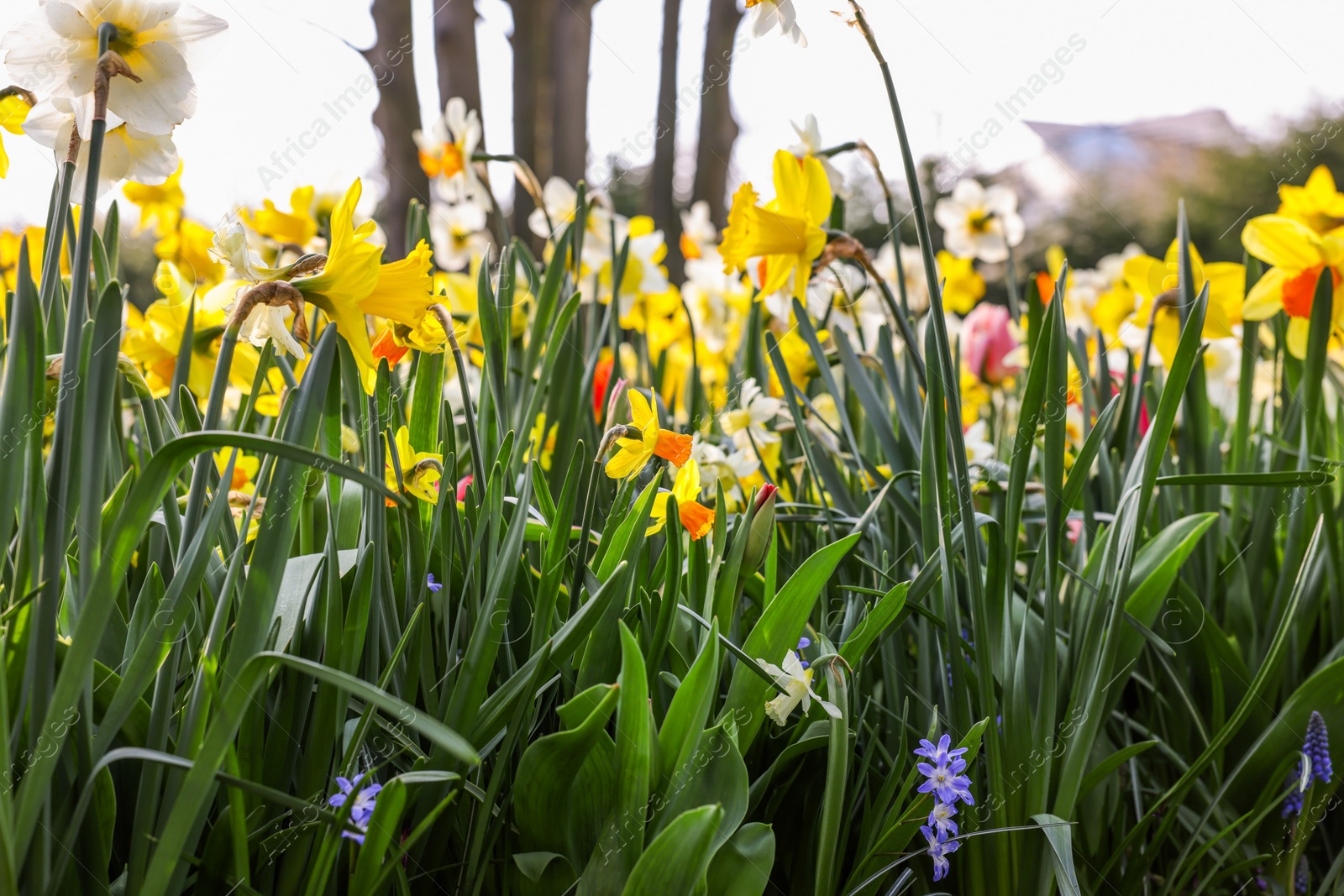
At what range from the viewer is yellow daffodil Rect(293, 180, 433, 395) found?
47 cm

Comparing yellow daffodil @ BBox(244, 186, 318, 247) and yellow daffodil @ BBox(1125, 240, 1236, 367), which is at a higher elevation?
yellow daffodil @ BBox(244, 186, 318, 247)

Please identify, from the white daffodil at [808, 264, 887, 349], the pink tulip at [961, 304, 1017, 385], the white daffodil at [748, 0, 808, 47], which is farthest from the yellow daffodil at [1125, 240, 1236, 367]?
→ the pink tulip at [961, 304, 1017, 385]

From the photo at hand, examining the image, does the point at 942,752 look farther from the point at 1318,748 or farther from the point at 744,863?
the point at 1318,748

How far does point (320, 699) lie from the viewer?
475 millimetres

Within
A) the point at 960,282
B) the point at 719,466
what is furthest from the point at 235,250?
the point at 960,282

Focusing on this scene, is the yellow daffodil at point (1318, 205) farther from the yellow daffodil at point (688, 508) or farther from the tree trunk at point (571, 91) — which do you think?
the tree trunk at point (571, 91)

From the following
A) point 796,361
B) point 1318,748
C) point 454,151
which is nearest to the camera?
point 1318,748

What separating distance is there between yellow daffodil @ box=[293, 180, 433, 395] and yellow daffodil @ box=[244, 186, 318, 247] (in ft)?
2.62

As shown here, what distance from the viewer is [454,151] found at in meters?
1.35

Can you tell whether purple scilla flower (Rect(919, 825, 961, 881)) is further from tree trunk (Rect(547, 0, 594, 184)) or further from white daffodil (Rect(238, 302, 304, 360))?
tree trunk (Rect(547, 0, 594, 184))

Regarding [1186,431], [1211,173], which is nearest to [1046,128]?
[1211,173]

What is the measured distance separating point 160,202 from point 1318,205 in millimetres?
1577

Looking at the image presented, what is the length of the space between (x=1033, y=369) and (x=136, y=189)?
1.33m

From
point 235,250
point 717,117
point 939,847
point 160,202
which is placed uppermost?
point 717,117
